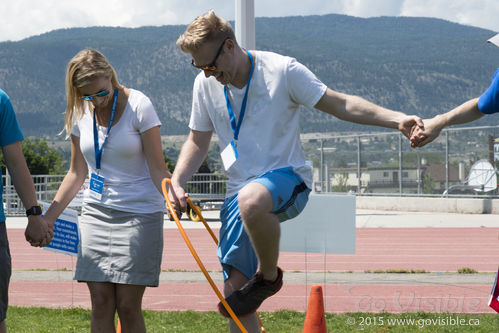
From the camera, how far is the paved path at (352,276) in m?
8.88

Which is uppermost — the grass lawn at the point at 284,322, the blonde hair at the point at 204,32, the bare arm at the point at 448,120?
the blonde hair at the point at 204,32

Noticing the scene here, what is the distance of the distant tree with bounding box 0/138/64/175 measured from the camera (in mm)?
48906

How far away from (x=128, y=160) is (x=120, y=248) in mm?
540

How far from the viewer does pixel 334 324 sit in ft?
24.0

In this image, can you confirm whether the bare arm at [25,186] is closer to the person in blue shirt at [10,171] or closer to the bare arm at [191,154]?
the person in blue shirt at [10,171]

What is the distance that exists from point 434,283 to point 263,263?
617cm

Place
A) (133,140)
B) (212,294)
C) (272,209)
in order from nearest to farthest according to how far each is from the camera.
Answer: (272,209)
(133,140)
(212,294)

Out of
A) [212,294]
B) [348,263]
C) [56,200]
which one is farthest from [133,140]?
[348,263]

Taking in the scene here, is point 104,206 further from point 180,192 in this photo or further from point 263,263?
point 263,263

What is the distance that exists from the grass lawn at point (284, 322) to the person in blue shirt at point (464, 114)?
2674 mm

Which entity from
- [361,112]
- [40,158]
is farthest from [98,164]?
[40,158]

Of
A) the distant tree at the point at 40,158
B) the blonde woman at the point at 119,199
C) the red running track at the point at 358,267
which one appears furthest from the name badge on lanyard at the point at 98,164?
the distant tree at the point at 40,158

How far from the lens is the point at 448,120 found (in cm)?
464

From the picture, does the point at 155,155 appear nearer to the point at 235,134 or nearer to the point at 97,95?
the point at 97,95
